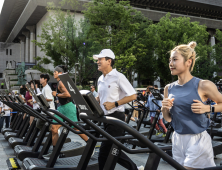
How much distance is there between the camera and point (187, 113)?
2229 millimetres

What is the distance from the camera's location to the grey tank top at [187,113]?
2193mm

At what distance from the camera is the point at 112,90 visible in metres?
3.36

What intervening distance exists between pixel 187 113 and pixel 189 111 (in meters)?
0.02

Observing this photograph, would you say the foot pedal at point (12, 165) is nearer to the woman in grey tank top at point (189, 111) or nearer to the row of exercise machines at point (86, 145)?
the row of exercise machines at point (86, 145)

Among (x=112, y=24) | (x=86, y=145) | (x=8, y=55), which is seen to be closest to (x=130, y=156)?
(x=86, y=145)

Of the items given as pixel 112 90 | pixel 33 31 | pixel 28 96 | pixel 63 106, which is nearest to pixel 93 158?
pixel 63 106

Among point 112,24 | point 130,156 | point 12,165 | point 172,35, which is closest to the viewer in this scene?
point 12,165

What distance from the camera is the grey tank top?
219 centimetres

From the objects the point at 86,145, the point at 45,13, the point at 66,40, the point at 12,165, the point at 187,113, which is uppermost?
the point at 45,13

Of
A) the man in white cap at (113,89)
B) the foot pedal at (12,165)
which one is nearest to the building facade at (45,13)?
the foot pedal at (12,165)

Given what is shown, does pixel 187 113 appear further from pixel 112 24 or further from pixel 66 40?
pixel 66 40

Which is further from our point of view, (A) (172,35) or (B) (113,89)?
(A) (172,35)

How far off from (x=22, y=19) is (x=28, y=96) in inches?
1414

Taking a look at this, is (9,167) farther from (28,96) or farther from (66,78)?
(28,96)
